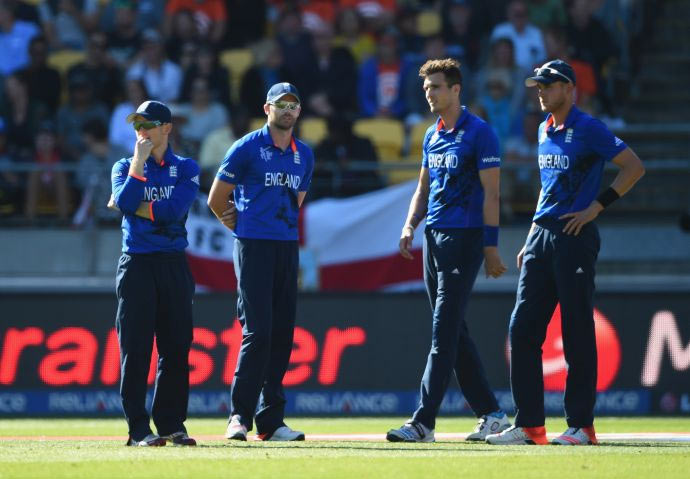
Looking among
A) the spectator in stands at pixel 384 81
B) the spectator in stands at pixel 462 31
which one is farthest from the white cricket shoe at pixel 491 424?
the spectator in stands at pixel 462 31

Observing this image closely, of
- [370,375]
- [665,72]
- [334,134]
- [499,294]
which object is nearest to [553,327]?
[499,294]

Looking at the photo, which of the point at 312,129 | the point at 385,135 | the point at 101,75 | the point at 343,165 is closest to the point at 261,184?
the point at 343,165

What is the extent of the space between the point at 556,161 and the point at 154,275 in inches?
107

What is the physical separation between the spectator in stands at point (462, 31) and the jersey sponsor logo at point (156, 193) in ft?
34.2

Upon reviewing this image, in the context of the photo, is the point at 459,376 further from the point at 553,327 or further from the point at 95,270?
the point at 95,270

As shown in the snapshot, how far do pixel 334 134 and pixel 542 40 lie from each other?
372cm

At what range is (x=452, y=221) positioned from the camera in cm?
942

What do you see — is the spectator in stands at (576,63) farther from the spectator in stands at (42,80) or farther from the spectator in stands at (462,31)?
the spectator in stands at (42,80)

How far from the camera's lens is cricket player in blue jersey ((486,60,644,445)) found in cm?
912

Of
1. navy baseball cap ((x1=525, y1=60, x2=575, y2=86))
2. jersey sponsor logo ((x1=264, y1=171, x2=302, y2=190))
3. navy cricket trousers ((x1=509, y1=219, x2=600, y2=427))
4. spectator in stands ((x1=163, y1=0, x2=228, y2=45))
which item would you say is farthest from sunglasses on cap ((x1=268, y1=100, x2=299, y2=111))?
spectator in stands ((x1=163, y1=0, x2=228, y2=45))

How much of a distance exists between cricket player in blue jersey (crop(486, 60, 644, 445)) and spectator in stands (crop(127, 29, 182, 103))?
33.1ft

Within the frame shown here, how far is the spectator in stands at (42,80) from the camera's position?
18.6 meters

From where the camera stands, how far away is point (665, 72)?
1977cm

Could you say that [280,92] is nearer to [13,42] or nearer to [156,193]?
[156,193]
